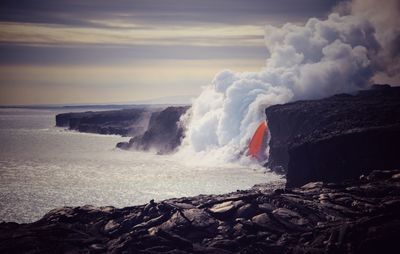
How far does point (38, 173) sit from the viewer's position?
17775 centimetres

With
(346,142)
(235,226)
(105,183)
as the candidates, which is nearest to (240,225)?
(235,226)

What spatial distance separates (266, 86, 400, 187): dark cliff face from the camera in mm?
109625

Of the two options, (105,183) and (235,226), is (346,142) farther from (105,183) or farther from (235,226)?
(105,183)

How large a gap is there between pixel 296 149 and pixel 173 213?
44.6m

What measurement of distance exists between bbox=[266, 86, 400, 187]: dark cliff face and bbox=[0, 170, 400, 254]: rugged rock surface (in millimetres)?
20364

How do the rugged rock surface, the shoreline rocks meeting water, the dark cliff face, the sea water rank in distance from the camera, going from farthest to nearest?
the sea water, the dark cliff face, the shoreline rocks meeting water, the rugged rock surface

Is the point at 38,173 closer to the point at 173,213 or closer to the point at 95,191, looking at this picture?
the point at 95,191

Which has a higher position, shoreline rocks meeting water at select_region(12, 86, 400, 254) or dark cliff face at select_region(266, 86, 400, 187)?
dark cliff face at select_region(266, 86, 400, 187)

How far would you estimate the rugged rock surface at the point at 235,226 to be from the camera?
73.5m

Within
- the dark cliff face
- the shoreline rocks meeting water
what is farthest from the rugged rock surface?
the dark cliff face

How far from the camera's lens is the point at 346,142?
11262 cm

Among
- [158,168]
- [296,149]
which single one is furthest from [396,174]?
[158,168]

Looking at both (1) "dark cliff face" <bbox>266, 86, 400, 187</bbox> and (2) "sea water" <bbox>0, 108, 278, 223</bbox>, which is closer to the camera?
(1) "dark cliff face" <bbox>266, 86, 400, 187</bbox>

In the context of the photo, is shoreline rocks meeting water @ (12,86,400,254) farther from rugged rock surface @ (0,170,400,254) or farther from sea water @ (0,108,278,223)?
sea water @ (0,108,278,223)
